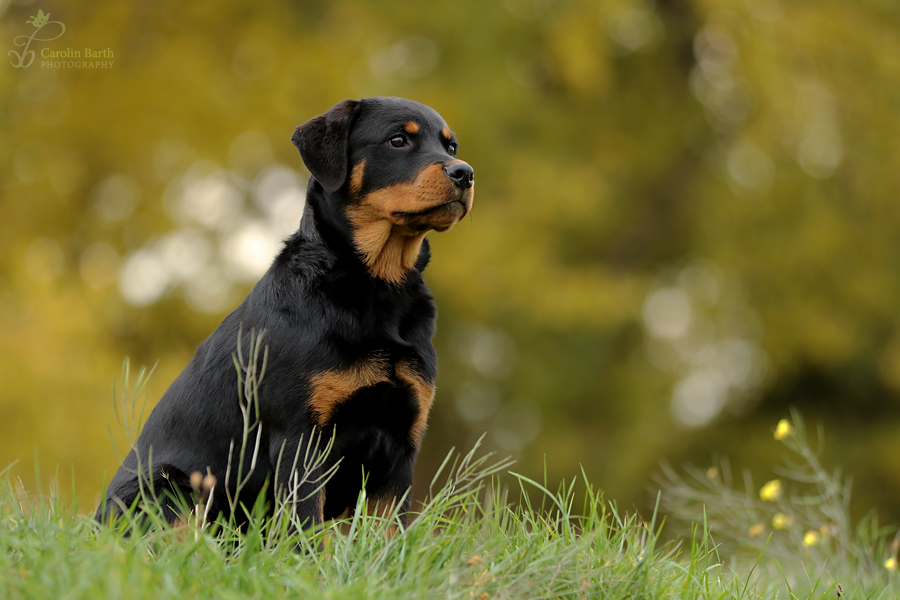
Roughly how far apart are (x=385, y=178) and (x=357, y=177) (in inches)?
5.0

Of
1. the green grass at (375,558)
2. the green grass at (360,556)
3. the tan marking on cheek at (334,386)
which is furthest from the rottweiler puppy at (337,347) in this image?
the green grass at (375,558)

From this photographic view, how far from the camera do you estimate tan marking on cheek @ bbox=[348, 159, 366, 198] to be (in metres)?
3.59

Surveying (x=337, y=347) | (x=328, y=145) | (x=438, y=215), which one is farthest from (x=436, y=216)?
(x=337, y=347)

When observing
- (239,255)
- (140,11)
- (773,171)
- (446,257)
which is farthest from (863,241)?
(140,11)

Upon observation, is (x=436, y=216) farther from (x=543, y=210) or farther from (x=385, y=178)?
(x=543, y=210)

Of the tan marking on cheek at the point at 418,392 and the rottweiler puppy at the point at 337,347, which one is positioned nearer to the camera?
the rottweiler puppy at the point at 337,347

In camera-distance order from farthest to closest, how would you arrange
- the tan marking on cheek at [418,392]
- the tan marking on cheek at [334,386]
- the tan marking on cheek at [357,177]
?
1. the tan marking on cheek at [357,177]
2. the tan marking on cheek at [418,392]
3. the tan marking on cheek at [334,386]

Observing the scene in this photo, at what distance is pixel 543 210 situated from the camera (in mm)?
10164

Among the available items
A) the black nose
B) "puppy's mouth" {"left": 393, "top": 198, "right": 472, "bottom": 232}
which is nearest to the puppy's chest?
"puppy's mouth" {"left": 393, "top": 198, "right": 472, "bottom": 232}

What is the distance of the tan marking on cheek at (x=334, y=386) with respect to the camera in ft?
10.2

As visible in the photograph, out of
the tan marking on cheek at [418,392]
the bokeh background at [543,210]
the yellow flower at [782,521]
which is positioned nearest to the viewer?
the tan marking on cheek at [418,392]

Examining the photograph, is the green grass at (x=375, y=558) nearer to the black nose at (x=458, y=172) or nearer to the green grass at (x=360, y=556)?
the green grass at (x=360, y=556)

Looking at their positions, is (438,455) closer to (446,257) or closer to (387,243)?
(446,257)

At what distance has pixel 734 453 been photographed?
11922mm
